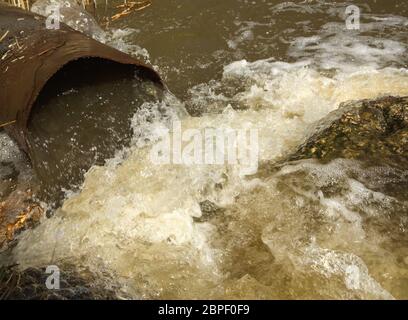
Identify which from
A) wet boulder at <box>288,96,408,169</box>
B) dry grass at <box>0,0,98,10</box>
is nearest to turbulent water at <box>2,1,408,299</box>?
wet boulder at <box>288,96,408,169</box>

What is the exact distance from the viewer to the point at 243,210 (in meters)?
3.03

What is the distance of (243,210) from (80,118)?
1399 millimetres

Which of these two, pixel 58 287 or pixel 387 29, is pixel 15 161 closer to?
pixel 58 287

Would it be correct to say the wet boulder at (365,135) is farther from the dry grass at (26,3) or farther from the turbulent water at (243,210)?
the dry grass at (26,3)

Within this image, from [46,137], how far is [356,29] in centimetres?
406

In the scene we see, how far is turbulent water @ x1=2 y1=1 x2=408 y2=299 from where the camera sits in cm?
252

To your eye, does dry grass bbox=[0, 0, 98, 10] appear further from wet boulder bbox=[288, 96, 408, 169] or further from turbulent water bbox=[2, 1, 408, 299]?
wet boulder bbox=[288, 96, 408, 169]

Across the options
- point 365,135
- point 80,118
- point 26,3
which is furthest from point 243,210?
point 26,3

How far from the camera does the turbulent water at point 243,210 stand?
8.26ft

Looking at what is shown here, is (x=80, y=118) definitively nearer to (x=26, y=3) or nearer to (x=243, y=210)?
(x=243, y=210)
